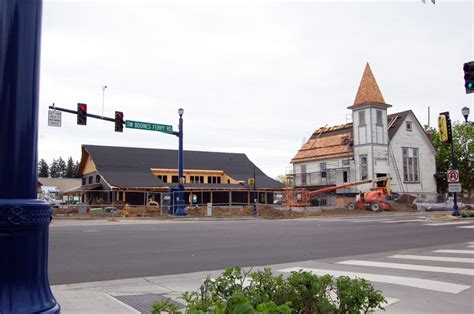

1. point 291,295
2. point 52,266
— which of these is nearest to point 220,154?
point 52,266

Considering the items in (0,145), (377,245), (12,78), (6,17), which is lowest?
(377,245)

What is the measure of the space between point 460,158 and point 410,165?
1190cm

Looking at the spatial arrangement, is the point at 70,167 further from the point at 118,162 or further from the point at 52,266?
the point at 52,266

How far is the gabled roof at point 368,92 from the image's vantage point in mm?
47875

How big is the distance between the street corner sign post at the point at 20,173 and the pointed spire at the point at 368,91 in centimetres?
4740

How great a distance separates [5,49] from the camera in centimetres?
275

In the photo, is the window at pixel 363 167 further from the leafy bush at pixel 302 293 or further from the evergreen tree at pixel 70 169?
the evergreen tree at pixel 70 169

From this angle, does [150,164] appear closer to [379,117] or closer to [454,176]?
[379,117]

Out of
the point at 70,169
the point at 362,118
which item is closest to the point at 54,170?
the point at 70,169

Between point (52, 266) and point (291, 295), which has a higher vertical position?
point (291, 295)

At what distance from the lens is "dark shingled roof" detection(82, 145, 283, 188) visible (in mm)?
46094

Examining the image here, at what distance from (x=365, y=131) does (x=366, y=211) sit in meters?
10.7

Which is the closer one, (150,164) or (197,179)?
(150,164)

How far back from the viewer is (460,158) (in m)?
58.6
